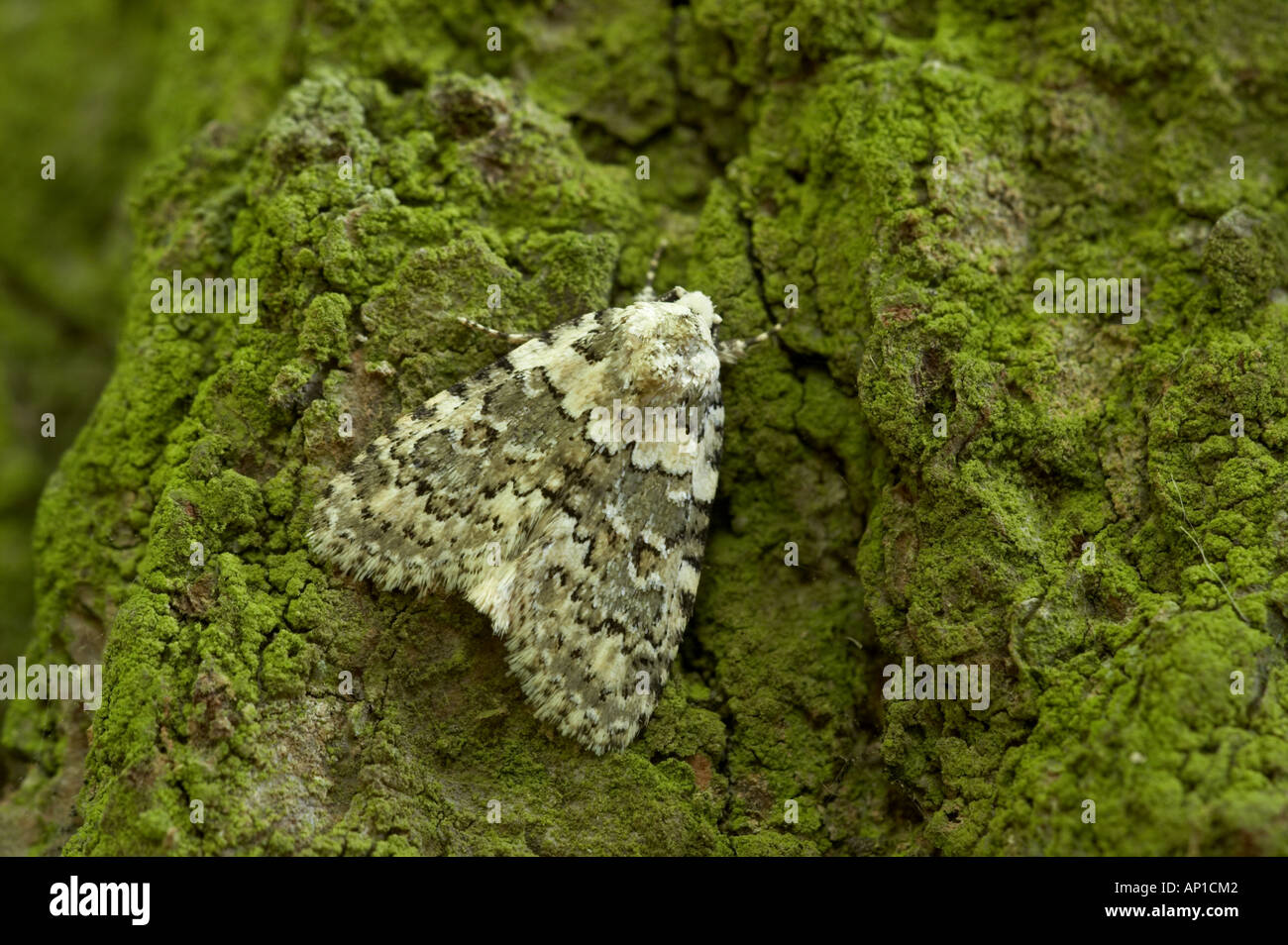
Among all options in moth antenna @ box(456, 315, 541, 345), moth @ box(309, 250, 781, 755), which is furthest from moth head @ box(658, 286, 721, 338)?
moth antenna @ box(456, 315, 541, 345)

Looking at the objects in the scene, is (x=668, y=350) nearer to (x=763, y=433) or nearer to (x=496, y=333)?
(x=763, y=433)

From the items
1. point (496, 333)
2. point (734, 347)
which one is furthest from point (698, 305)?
point (496, 333)

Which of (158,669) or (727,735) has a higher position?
(158,669)

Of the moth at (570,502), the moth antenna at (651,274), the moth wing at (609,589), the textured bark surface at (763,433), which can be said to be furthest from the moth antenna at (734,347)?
the moth antenna at (651,274)

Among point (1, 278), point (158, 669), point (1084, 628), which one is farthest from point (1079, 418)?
point (1, 278)

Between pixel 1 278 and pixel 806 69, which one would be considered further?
pixel 1 278

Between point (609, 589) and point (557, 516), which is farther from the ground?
point (557, 516)

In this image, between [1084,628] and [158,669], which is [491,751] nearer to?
[158,669]
